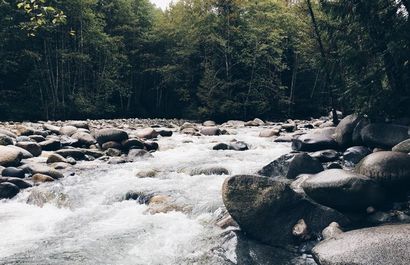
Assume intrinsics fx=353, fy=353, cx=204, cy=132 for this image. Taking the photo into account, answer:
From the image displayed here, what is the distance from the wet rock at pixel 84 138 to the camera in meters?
13.1

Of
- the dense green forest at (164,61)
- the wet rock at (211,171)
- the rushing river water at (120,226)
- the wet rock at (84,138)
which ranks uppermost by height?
the dense green forest at (164,61)

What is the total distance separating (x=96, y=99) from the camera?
31562 millimetres

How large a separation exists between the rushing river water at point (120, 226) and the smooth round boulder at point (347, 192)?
1218mm

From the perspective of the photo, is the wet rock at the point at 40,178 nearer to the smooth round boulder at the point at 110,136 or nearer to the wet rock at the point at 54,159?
the wet rock at the point at 54,159

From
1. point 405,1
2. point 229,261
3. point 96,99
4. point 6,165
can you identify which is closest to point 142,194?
point 229,261

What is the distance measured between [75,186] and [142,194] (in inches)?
74.5

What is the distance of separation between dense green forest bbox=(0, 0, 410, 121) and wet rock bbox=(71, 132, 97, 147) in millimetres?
14551

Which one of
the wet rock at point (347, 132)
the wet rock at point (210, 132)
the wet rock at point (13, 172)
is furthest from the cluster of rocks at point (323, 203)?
the wet rock at point (210, 132)

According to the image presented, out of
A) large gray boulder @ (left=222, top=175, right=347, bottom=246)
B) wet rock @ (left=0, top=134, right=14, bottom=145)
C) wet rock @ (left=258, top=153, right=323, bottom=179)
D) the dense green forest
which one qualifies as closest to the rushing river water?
large gray boulder @ (left=222, top=175, right=347, bottom=246)

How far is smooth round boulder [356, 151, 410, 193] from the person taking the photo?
5344 millimetres

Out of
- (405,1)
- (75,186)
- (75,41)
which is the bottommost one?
(75,186)

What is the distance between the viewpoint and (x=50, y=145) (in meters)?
11.9

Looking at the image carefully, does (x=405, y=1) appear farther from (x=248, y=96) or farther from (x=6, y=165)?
(x=248, y=96)

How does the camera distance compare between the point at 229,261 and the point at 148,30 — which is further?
the point at 148,30
